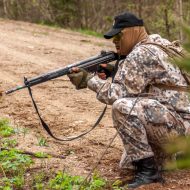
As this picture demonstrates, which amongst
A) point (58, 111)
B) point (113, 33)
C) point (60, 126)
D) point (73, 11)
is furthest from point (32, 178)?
point (73, 11)

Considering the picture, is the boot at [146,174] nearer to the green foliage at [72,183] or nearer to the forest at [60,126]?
the forest at [60,126]

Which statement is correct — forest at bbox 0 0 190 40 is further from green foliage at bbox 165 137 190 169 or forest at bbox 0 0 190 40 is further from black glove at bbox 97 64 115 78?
green foliage at bbox 165 137 190 169

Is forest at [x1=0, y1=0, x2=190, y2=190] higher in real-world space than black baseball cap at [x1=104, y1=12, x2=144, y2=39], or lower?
lower

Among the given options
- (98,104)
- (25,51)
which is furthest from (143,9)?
(98,104)

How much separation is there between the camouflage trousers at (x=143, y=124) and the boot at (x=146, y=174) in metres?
0.07

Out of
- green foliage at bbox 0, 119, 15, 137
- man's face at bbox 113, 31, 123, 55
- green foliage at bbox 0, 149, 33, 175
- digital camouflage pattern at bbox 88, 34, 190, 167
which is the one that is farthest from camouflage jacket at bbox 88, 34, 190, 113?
green foliage at bbox 0, 119, 15, 137

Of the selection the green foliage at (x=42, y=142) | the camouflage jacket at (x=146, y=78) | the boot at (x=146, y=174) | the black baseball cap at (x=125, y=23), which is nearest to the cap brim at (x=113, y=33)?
the black baseball cap at (x=125, y=23)

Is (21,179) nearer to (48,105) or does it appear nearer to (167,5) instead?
(48,105)

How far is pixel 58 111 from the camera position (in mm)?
6961

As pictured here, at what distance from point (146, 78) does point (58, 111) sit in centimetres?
296

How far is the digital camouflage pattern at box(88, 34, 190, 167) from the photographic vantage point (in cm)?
410

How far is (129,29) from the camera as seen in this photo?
433cm

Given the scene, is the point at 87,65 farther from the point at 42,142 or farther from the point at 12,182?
the point at 42,142

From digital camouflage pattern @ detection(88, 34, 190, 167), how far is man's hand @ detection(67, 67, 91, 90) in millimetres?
244
